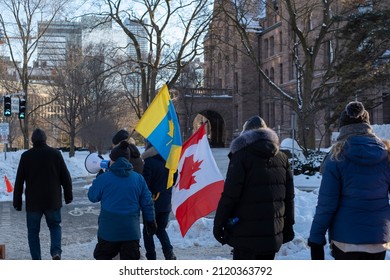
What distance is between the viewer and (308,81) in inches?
1110

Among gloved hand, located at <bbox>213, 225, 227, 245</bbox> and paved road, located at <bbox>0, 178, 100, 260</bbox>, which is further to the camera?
paved road, located at <bbox>0, 178, 100, 260</bbox>

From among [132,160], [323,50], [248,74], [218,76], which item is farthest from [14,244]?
[218,76]

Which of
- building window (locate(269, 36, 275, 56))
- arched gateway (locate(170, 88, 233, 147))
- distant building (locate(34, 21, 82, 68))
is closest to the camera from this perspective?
distant building (locate(34, 21, 82, 68))

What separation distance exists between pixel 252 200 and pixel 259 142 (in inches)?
18.8

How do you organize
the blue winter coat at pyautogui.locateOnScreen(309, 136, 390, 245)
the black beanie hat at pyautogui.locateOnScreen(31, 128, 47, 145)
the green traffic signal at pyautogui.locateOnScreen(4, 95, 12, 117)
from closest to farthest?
1. the blue winter coat at pyautogui.locateOnScreen(309, 136, 390, 245)
2. the black beanie hat at pyautogui.locateOnScreen(31, 128, 47, 145)
3. the green traffic signal at pyautogui.locateOnScreen(4, 95, 12, 117)

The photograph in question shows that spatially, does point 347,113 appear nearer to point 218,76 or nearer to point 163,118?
point 163,118

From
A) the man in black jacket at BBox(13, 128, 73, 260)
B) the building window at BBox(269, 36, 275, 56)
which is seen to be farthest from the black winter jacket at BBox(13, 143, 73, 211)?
the building window at BBox(269, 36, 275, 56)

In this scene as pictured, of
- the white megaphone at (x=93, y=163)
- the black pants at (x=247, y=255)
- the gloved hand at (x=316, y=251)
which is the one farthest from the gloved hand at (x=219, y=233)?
the white megaphone at (x=93, y=163)

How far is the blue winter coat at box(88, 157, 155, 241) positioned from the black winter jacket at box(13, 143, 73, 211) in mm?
1968

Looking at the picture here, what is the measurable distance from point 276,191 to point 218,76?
6514 centimetres

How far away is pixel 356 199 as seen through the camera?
4.16m

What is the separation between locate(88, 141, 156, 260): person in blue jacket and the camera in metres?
5.72

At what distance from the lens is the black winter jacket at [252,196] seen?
4641 mm

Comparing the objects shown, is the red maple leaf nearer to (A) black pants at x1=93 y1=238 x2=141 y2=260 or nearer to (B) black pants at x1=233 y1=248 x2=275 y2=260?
(A) black pants at x1=93 y1=238 x2=141 y2=260
